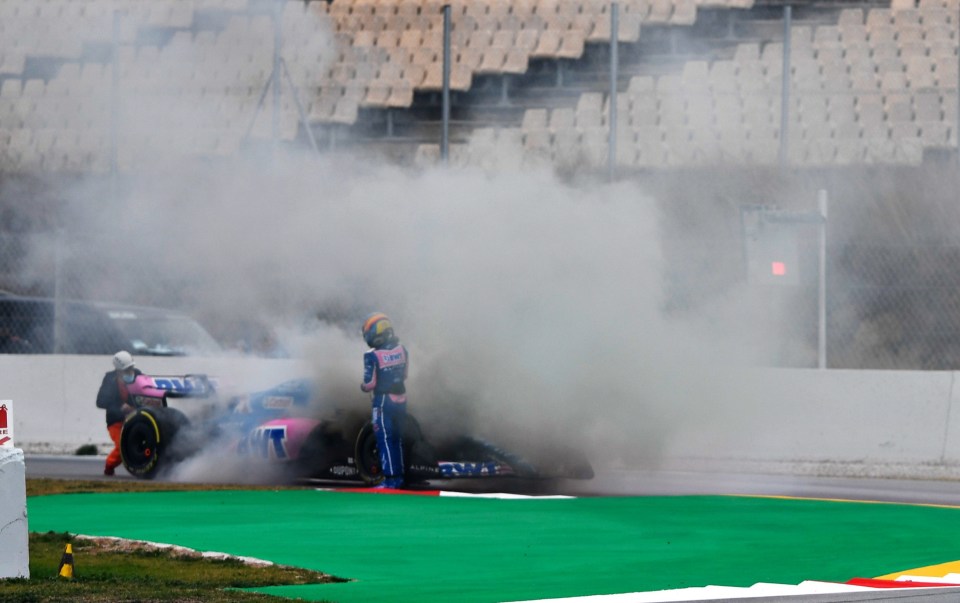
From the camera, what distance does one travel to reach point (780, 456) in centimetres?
1903

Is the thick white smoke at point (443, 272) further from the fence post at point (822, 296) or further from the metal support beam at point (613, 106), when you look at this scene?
the metal support beam at point (613, 106)

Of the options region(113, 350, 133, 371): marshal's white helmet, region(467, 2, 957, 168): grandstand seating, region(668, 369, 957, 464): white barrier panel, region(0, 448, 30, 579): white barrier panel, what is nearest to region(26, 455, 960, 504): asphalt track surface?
region(668, 369, 957, 464): white barrier panel

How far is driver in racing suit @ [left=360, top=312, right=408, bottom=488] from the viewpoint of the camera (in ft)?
51.4

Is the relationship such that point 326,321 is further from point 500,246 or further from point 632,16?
point 632,16

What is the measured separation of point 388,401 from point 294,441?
1320mm

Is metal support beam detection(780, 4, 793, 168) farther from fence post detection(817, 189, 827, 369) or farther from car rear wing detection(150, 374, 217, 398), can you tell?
car rear wing detection(150, 374, 217, 398)

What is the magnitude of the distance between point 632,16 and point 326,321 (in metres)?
10.8

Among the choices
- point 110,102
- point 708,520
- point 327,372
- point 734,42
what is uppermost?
point 734,42

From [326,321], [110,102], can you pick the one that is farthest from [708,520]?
[110,102]

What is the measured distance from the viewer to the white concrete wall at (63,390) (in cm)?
2147

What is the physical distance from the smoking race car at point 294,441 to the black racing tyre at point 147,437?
1cm

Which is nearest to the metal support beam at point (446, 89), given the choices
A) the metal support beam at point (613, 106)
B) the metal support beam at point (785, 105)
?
the metal support beam at point (613, 106)

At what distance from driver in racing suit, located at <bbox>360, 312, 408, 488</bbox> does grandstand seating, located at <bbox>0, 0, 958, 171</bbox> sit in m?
5.51

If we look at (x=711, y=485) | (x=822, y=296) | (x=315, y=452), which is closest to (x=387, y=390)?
(x=315, y=452)
